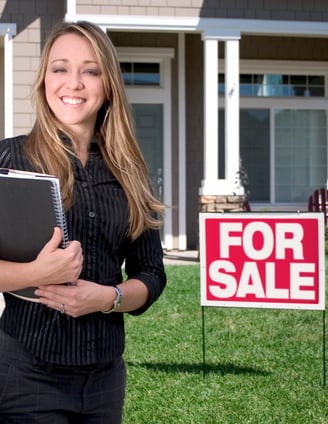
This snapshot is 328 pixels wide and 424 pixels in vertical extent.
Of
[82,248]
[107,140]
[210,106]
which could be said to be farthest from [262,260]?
[210,106]

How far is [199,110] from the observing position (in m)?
12.3

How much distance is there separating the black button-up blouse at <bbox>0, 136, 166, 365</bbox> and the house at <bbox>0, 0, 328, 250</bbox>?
8.63 m

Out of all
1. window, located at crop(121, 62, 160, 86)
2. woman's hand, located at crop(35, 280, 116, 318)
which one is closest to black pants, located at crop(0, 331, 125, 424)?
woman's hand, located at crop(35, 280, 116, 318)

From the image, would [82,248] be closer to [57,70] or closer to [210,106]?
[57,70]

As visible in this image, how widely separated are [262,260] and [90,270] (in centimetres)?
313

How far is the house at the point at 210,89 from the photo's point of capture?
1054 centimetres

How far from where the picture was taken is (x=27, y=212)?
64.1 inches

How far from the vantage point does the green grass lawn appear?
4238mm

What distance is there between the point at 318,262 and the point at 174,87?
25.6 feet

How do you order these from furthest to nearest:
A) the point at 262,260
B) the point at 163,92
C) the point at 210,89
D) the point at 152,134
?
the point at 152,134
the point at 163,92
the point at 210,89
the point at 262,260

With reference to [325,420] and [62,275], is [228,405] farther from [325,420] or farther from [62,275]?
[62,275]

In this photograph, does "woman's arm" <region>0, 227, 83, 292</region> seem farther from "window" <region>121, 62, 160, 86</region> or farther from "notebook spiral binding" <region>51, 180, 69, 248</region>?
"window" <region>121, 62, 160, 86</region>

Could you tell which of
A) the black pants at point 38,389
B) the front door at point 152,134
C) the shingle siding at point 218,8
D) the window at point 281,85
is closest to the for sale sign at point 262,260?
the black pants at point 38,389

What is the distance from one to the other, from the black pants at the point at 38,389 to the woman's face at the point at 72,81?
1.90ft
